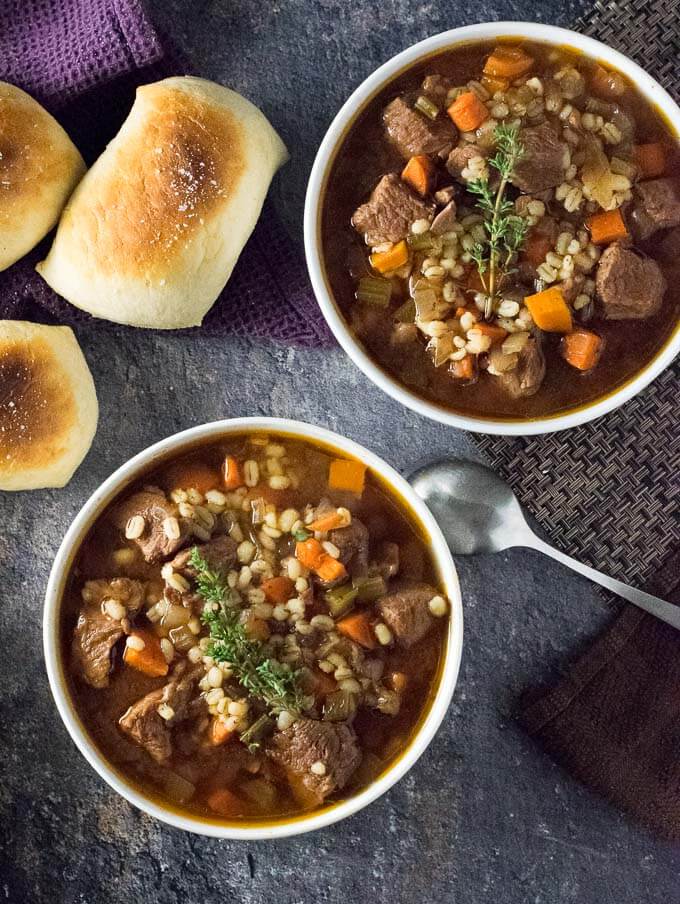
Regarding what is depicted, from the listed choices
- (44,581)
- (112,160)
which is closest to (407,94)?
(112,160)

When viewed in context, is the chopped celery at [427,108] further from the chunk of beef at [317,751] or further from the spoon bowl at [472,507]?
the chunk of beef at [317,751]

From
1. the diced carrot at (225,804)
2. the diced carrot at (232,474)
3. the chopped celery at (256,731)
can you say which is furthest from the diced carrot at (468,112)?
the diced carrot at (225,804)

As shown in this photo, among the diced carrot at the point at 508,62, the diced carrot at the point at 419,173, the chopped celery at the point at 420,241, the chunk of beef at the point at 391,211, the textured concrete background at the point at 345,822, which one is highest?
the diced carrot at the point at 508,62

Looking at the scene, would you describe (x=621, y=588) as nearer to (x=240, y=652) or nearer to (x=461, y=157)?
(x=240, y=652)

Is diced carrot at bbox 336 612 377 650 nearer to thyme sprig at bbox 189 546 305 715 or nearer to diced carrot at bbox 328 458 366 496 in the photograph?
thyme sprig at bbox 189 546 305 715

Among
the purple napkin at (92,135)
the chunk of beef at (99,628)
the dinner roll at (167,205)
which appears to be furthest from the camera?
the purple napkin at (92,135)

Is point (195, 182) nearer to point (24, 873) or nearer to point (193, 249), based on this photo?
point (193, 249)
